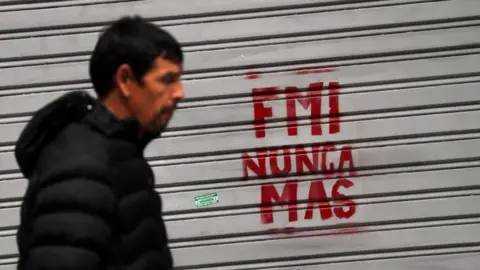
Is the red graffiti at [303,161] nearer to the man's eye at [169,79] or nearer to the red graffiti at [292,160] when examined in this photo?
the red graffiti at [292,160]

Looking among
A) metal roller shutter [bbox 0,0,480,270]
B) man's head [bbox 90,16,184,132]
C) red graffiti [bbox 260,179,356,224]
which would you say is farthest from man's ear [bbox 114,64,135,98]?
red graffiti [bbox 260,179,356,224]

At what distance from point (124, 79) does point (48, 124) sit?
30cm

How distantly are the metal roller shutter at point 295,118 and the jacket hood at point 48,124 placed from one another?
2016 millimetres

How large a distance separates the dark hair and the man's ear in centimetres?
1

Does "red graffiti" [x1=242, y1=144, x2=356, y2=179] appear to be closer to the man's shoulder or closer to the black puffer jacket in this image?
the black puffer jacket

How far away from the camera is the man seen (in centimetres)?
189

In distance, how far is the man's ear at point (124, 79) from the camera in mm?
2062

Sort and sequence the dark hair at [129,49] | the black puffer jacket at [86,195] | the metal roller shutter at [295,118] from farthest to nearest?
the metal roller shutter at [295,118]
the dark hair at [129,49]
the black puffer jacket at [86,195]

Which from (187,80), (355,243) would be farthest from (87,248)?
(355,243)

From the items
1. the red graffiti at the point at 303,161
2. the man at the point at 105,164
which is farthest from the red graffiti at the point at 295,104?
the man at the point at 105,164

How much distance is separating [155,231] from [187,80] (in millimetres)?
2122

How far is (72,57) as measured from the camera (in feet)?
13.6

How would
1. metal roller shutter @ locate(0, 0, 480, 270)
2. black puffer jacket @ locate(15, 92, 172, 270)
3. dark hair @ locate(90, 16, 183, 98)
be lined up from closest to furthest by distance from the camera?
black puffer jacket @ locate(15, 92, 172, 270), dark hair @ locate(90, 16, 183, 98), metal roller shutter @ locate(0, 0, 480, 270)

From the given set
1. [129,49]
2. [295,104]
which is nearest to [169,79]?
[129,49]
